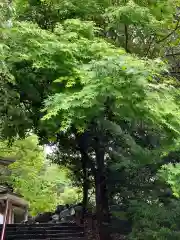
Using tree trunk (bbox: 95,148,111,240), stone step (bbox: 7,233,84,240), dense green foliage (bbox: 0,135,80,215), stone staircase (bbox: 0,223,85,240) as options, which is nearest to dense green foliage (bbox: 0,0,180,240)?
tree trunk (bbox: 95,148,111,240)

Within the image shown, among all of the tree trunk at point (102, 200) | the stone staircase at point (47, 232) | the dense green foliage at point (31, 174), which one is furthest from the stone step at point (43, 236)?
the dense green foliage at point (31, 174)

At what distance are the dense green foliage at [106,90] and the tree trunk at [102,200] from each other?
28 millimetres

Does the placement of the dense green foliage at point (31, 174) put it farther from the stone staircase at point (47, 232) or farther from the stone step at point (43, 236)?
the stone step at point (43, 236)

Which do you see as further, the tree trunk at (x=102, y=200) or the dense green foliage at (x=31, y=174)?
the dense green foliage at (x=31, y=174)

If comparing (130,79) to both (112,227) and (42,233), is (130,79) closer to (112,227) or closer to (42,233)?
(112,227)

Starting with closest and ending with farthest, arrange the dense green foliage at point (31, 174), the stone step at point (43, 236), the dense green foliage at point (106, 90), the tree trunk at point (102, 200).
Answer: the dense green foliage at point (106, 90) → the tree trunk at point (102, 200) → the stone step at point (43, 236) → the dense green foliage at point (31, 174)

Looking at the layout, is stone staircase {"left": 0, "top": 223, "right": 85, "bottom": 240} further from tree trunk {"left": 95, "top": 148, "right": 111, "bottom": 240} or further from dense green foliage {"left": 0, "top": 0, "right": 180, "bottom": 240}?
dense green foliage {"left": 0, "top": 0, "right": 180, "bottom": 240}

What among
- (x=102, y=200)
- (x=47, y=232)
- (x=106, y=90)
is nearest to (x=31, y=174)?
(x=47, y=232)

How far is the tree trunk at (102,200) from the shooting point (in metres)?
8.66

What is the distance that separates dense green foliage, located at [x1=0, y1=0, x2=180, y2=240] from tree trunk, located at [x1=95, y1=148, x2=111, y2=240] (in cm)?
3

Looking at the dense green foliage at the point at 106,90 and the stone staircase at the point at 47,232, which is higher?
the dense green foliage at the point at 106,90

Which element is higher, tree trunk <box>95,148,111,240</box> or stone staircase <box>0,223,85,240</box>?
tree trunk <box>95,148,111,240</box>

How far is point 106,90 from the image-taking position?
4.43 m

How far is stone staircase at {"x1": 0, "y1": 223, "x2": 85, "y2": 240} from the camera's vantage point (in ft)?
28.8
